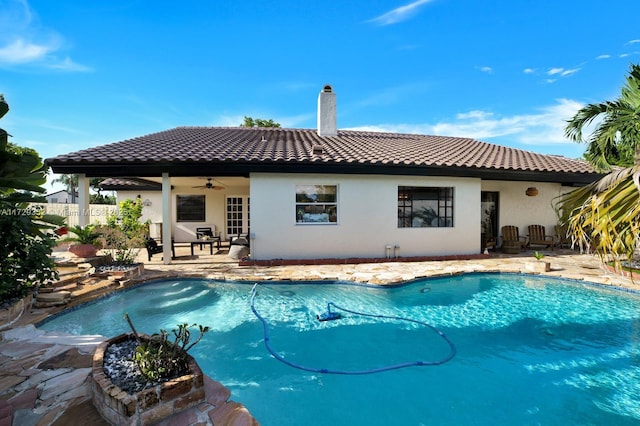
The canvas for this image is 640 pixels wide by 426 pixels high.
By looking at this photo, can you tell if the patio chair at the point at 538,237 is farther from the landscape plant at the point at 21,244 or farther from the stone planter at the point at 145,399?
the landscape plant at the point at 21,244

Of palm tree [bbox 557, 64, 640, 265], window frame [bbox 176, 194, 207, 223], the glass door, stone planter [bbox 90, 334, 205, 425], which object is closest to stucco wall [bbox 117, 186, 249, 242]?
window frame [bbox 176, 194, 207, 223]

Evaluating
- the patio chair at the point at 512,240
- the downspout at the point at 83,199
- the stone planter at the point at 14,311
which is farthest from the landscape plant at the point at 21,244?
the patio chair at the point at 512,240

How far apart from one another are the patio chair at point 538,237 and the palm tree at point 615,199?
27.1 ft

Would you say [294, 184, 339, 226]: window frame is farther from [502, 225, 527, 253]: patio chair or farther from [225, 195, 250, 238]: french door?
[502, 225, 527, 253]: patio chair

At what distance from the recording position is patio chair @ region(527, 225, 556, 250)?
14.2 m

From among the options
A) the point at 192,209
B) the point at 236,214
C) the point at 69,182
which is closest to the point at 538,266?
the point at 236,214

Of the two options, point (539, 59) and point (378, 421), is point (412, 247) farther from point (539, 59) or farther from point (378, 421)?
point (539, 59)

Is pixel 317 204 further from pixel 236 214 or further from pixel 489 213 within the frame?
pixel 489 213

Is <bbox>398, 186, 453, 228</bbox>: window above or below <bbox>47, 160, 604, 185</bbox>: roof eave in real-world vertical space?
below

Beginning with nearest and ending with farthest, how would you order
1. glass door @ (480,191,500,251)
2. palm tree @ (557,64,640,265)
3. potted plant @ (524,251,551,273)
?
palm tree @ (557,64,640,265), potted plant @ (524,251,551,273), glass door @ (480,191,500,251)

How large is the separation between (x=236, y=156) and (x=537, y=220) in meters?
15.2

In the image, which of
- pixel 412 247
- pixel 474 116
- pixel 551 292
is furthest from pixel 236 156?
pixel 474 116

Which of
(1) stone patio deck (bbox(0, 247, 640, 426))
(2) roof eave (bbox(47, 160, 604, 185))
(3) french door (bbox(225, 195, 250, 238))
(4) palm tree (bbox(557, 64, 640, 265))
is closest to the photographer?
(1) stone patio deck (bbox(0, 247, 640, 426))

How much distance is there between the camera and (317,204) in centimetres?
1120
